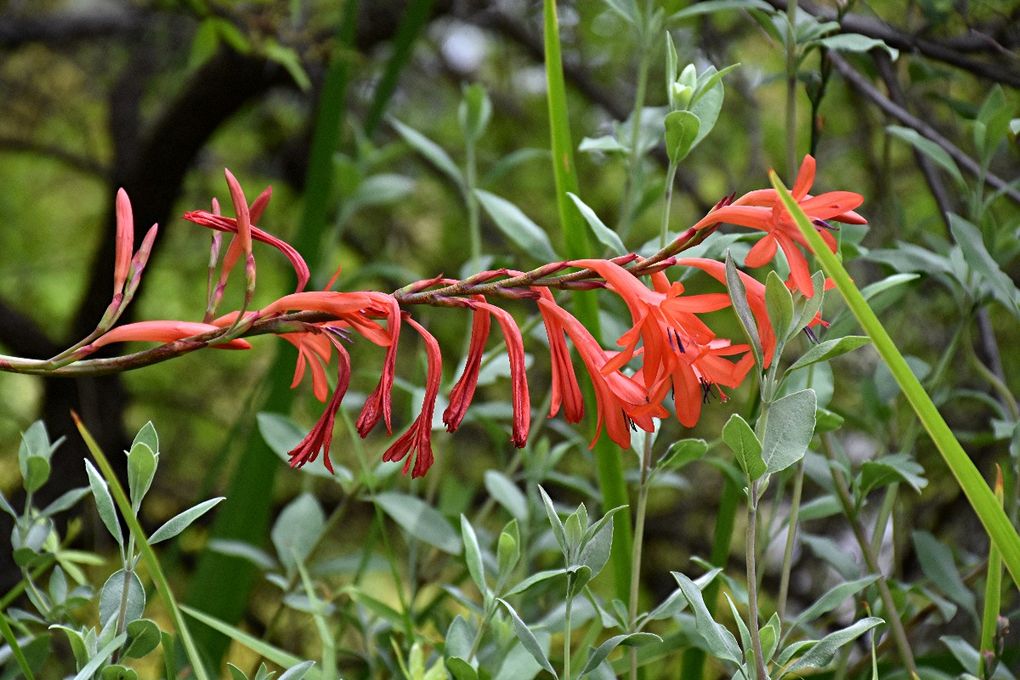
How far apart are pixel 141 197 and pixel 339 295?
1.53 metres

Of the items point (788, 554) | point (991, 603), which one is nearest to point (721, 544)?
point (788, 554)

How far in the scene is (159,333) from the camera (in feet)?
1.57

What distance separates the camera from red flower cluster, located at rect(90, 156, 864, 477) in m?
0.46

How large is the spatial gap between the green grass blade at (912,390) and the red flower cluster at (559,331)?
48mm

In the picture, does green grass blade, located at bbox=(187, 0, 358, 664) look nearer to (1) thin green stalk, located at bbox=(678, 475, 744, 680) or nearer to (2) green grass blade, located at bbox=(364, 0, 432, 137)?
(2) green grass blade, located at bbox=(364, 0, 432, 137)

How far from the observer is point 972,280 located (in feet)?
2.48

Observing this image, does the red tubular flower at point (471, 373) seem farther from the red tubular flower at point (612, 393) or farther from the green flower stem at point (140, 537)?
the green flower stem at point (140, 537)

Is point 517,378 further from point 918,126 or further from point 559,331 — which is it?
point 918,126

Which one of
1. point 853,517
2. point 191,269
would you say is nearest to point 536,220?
point 191,269

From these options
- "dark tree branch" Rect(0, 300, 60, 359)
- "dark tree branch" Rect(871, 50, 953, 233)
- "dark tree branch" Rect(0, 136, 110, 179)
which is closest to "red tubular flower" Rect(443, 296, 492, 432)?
"dark tree branch" Rect(871, 50, 953, 233)

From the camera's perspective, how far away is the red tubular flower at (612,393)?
1.60ft

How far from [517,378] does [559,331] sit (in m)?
0.03

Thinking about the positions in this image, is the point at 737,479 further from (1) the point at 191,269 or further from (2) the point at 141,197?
(1) the point at 191,269

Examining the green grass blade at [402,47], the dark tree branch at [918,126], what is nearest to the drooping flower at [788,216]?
the dark tree branch at [918,126]
